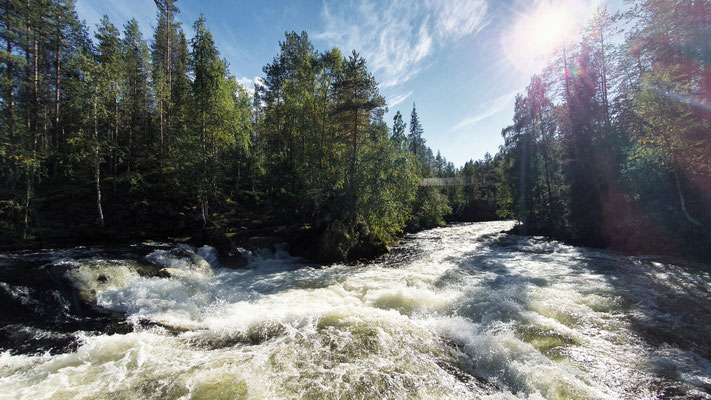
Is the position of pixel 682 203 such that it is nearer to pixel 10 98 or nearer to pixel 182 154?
pixel 182 154

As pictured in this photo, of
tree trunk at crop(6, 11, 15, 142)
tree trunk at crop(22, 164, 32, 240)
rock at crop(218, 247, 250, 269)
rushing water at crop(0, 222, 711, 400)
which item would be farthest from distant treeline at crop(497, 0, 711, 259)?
tree trunk at crop(6, 11, 15, 142)

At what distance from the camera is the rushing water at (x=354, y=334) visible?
4301 millimetres

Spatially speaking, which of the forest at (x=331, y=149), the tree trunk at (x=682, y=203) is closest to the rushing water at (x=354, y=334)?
the tree trunk at (x=682, y=203)

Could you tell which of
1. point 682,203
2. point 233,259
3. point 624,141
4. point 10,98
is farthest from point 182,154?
point 624,141

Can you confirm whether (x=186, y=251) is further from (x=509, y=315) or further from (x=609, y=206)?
(x=609, y=206)

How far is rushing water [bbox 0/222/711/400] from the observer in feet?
14.1

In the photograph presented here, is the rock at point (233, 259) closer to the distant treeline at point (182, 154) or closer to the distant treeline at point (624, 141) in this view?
the distant treeline at point (182, 154)

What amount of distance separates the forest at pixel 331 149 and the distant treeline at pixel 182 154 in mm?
131

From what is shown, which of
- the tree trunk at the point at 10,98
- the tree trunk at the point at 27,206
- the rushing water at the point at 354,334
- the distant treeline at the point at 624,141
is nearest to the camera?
the rushing water at the point at 354,334

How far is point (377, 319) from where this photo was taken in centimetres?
678

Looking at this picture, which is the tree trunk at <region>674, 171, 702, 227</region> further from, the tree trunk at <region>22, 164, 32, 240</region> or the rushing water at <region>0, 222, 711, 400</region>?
the tree trunk at <region>22, 164, 32, 240</region>

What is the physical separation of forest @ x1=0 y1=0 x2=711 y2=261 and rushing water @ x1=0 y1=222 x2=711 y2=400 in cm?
573

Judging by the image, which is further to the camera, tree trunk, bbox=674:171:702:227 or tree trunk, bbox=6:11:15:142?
tree trunk, bbox=6:11:15:142

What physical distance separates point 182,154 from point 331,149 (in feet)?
33.4
